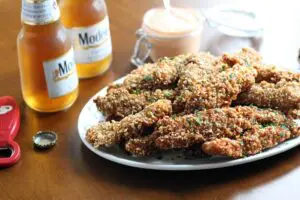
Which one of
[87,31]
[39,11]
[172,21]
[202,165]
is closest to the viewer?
[202,165]

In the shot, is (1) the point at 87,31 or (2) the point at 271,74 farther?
(1) the point at 87,31

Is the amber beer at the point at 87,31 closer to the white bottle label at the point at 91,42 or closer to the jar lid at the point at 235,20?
the white bottle label at the point at 91,42

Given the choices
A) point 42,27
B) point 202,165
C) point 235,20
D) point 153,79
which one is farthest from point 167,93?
point 235,20

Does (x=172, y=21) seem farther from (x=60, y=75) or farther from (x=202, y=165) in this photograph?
(x=202, y=165)

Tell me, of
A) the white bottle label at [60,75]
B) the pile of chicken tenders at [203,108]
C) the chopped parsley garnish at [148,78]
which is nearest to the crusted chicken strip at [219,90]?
the pile of chicken tenders at [203,108]

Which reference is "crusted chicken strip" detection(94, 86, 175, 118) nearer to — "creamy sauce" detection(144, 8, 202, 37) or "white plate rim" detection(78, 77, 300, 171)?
"white plate rim" detection(78, 77, 300, 171)

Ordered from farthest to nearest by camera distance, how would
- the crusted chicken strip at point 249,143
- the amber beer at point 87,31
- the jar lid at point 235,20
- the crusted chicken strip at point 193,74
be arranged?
the jar lid at point 235,20, the amber beer at point 87,31, the crusted chicken strip at point 193,74, the crusted chicken strip at point 249,143

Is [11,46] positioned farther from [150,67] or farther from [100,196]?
[100,196]
